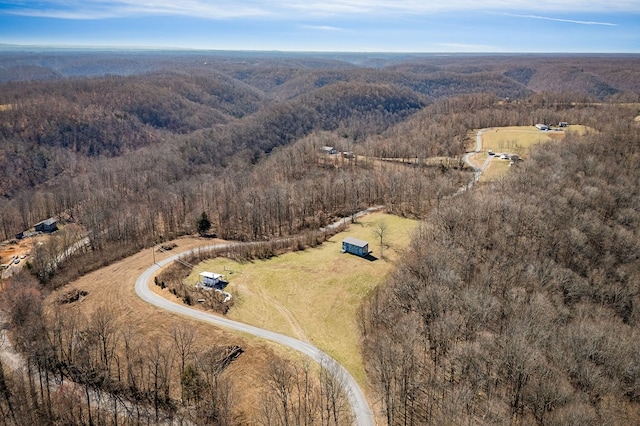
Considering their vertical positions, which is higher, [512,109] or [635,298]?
[512,109]

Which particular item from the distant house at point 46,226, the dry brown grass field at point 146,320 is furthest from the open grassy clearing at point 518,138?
the distant house at point 46,226

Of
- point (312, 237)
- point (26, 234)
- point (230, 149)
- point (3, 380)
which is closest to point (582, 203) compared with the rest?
point (312, 237)

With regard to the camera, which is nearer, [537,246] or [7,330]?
[7,330]

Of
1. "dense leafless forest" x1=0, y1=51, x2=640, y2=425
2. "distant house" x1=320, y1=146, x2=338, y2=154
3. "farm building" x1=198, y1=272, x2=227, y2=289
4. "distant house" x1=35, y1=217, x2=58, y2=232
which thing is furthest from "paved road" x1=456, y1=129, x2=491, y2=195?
"distant house" x1=35, y1=217, x2=58, y2=232

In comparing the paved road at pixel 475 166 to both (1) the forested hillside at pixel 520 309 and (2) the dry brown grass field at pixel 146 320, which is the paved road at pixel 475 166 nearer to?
(1) the forested hillside at pixel 520 309

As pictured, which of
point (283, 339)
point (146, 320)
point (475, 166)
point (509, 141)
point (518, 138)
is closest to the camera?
point (283, 339)

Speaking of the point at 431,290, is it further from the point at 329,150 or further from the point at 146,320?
the point at 329,150

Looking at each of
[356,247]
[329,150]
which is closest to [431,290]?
[356,247]

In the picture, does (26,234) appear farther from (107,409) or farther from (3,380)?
(107,409)
